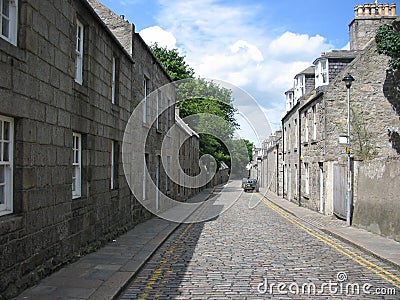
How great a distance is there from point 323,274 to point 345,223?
964cm

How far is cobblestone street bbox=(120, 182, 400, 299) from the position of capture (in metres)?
7.83

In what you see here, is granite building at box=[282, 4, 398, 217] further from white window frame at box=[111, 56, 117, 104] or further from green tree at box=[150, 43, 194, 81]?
green tree at box=[150, 43, 194, 81]

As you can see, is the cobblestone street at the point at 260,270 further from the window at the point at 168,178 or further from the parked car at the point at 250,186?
the parked car at the point at 250,186

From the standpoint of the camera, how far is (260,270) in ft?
31.8

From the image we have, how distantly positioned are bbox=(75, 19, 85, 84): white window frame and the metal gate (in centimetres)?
1175

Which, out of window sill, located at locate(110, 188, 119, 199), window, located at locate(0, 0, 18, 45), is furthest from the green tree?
window, located at locate(0, 0, 18, 45)

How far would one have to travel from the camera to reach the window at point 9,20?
22.6ft

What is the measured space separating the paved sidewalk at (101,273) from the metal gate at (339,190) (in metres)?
8.34

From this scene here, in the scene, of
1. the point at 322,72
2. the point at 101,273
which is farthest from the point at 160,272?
the point at 322,72

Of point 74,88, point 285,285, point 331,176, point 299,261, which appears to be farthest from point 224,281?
point 331,176

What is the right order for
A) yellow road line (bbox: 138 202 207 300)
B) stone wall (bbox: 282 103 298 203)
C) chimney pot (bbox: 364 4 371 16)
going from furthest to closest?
stone wall (bbox: 282 103 298 203)
chimney pot (bbox: 364 4 371 16)
yellow road line (bbox: 138 202 207 300)

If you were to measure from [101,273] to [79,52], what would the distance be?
4960mm

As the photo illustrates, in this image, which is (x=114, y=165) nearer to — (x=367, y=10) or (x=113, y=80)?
(x=113, y=80)

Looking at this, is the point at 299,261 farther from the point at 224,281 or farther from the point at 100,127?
the point at 100,127
